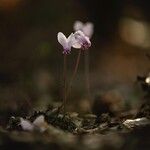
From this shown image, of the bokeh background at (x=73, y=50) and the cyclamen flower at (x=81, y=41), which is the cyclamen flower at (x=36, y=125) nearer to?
the cyclamen flower at (x=81, y=41)

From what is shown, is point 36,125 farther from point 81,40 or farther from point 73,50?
point 73,50

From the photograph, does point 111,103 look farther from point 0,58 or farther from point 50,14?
point 50,14

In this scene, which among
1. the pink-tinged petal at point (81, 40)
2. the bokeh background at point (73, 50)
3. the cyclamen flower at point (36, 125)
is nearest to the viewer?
the cyclamen flower at point (36, 125)

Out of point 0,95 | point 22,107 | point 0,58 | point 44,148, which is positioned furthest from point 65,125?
point 0,58

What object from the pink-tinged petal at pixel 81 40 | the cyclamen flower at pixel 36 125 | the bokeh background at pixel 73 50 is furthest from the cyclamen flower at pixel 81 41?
the bokeh background at pixel 73 50

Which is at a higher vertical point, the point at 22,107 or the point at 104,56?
the point at 104,56

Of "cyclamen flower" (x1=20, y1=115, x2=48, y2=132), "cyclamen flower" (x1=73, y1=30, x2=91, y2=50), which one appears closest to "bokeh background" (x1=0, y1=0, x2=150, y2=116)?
"cyclamen flower" (x1=73, y1=30, x2=91, y2=50)

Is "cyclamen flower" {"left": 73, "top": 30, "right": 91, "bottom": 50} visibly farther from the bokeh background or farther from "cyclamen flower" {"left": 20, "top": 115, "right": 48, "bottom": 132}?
the bokeh background

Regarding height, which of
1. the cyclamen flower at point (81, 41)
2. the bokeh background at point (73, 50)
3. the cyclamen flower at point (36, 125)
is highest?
the bokeh background at point (73, 50)
